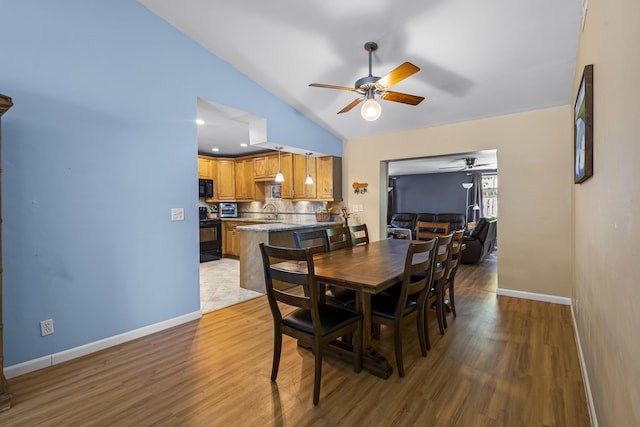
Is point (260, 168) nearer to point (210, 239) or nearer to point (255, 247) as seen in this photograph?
point (210, 239)

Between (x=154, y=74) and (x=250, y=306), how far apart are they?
103 inches

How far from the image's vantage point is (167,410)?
1800 mm

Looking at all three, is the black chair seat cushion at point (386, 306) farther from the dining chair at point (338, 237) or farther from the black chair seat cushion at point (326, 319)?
the dining chair at point (338, 237)

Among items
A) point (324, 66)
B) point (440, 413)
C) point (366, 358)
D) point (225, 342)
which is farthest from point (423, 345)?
point (324, 66)

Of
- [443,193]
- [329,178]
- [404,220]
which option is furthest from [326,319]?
[443,193]

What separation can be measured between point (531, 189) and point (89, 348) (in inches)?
191

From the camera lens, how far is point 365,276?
6.39ft

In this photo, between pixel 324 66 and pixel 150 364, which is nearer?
pixel 150 364

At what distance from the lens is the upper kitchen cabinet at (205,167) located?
6699mm

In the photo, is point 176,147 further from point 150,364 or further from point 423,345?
point 423,345

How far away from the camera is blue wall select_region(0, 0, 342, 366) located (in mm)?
2158

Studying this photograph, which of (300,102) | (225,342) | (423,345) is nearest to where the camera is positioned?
(423,345)

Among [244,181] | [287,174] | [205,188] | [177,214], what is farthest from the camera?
[244,181]

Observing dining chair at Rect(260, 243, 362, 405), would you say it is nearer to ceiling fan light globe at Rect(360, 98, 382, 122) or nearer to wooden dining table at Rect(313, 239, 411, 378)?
wooden dining table at Rect(313, 239, 411, 378)
